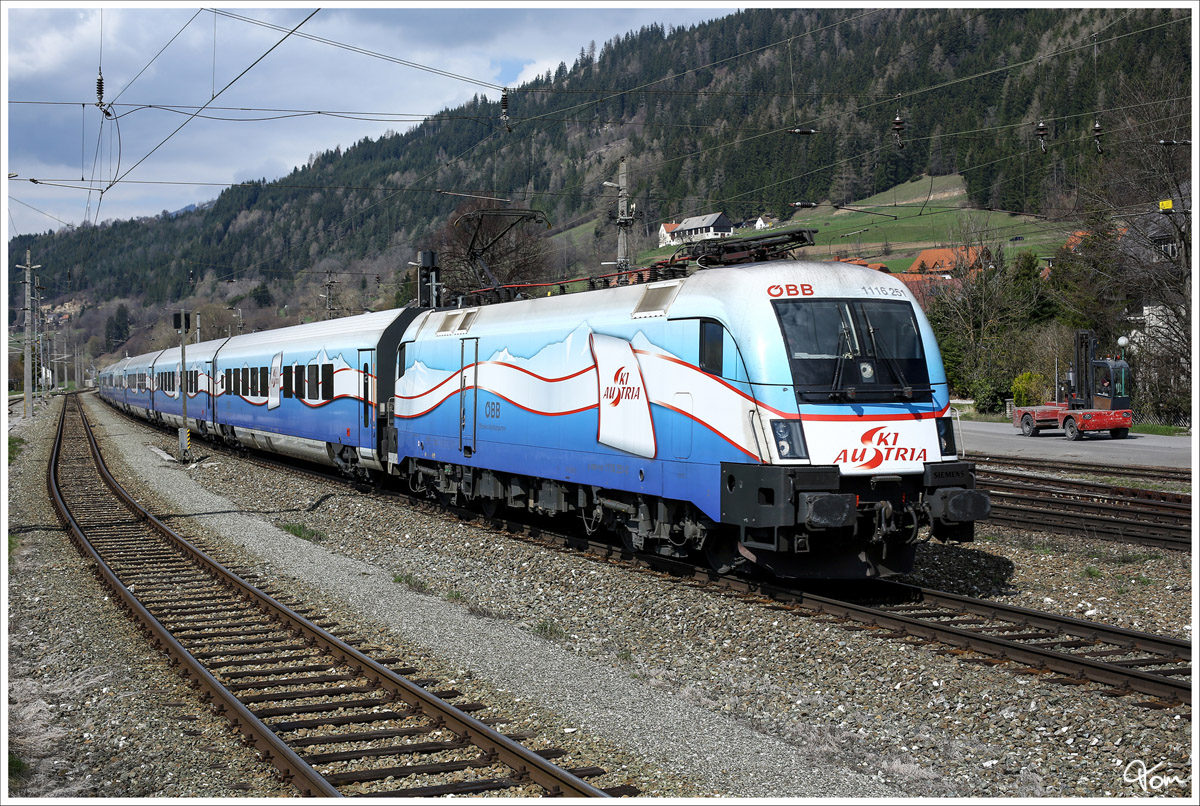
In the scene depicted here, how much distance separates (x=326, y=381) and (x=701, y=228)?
3810 cm

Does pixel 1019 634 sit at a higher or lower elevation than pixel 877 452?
lower

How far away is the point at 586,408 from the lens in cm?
1255

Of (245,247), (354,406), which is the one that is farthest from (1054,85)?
(245,247)

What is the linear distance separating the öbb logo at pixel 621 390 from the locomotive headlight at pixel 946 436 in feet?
10.6

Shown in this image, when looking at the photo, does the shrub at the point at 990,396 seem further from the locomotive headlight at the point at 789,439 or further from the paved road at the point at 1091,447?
the locomotive headlight at the point at 789,439

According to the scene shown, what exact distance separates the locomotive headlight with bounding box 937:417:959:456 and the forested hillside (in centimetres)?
3243

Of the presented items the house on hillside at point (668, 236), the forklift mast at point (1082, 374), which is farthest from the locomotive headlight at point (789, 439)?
the house on hillside at point (668, 236)

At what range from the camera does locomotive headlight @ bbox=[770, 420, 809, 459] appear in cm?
948

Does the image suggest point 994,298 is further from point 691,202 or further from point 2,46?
point 691,202

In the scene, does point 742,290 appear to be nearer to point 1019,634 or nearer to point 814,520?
point 814,520

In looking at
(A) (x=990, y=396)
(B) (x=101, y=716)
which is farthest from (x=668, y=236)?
(B) (x=101, y=716)

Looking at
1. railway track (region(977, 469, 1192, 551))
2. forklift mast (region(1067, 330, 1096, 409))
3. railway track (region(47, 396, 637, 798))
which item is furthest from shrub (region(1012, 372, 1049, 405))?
railway track (region(47, 396, 637, 798))

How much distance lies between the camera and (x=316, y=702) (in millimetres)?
7758

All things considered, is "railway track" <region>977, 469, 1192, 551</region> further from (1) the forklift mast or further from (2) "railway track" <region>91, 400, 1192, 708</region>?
(1) the forklift mast
